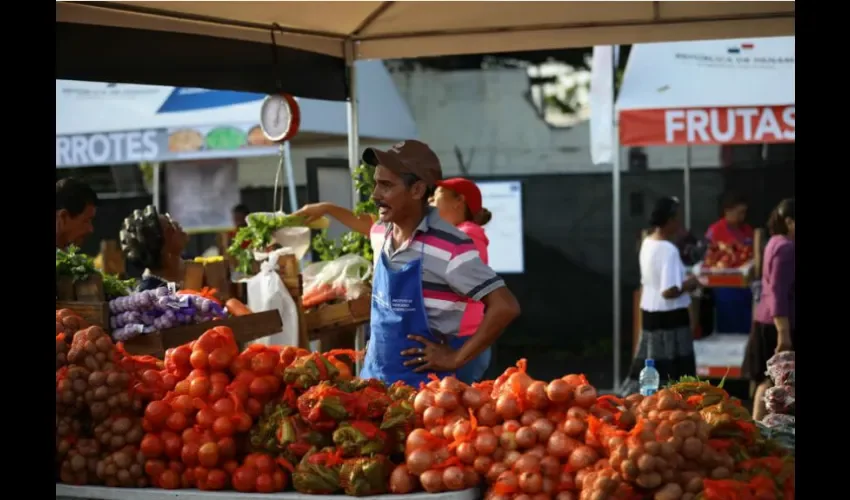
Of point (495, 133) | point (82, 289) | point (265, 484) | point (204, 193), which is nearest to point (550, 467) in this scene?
point (265, 484)

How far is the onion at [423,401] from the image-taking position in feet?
9.70

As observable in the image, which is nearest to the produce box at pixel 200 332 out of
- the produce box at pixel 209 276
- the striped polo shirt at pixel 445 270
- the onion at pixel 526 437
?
the produce box at pixel 209 276

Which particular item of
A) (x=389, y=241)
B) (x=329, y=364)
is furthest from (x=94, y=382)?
(x=389, y=241)

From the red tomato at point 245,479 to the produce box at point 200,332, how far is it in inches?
74.9

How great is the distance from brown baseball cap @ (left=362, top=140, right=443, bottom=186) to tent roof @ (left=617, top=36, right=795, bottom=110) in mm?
5630

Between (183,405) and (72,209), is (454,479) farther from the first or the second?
(72,209)

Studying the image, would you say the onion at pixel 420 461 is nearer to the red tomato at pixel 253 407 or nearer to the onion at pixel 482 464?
the onion at pixel 482 464

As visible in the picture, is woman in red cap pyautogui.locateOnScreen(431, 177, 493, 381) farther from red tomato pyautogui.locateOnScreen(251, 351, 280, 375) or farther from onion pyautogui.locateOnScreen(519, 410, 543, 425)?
onion pyautogui.locateOnScreen(519, 410, 543, 425)

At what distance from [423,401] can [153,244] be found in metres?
3.03

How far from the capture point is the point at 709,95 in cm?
966

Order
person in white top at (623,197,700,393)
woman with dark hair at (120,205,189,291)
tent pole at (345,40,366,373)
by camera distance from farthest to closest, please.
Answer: person in white top at (623,197,700,393) → tent pole at (345,40,366,373) → woman with dark hair at (120,205,189,291)

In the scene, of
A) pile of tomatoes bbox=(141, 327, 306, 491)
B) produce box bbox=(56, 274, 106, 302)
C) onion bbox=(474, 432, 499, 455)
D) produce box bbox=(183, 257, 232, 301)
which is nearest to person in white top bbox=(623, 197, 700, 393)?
produce box bbox=(183, 257, 232, 301)

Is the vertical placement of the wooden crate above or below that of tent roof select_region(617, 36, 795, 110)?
below

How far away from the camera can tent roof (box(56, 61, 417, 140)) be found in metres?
11.4
